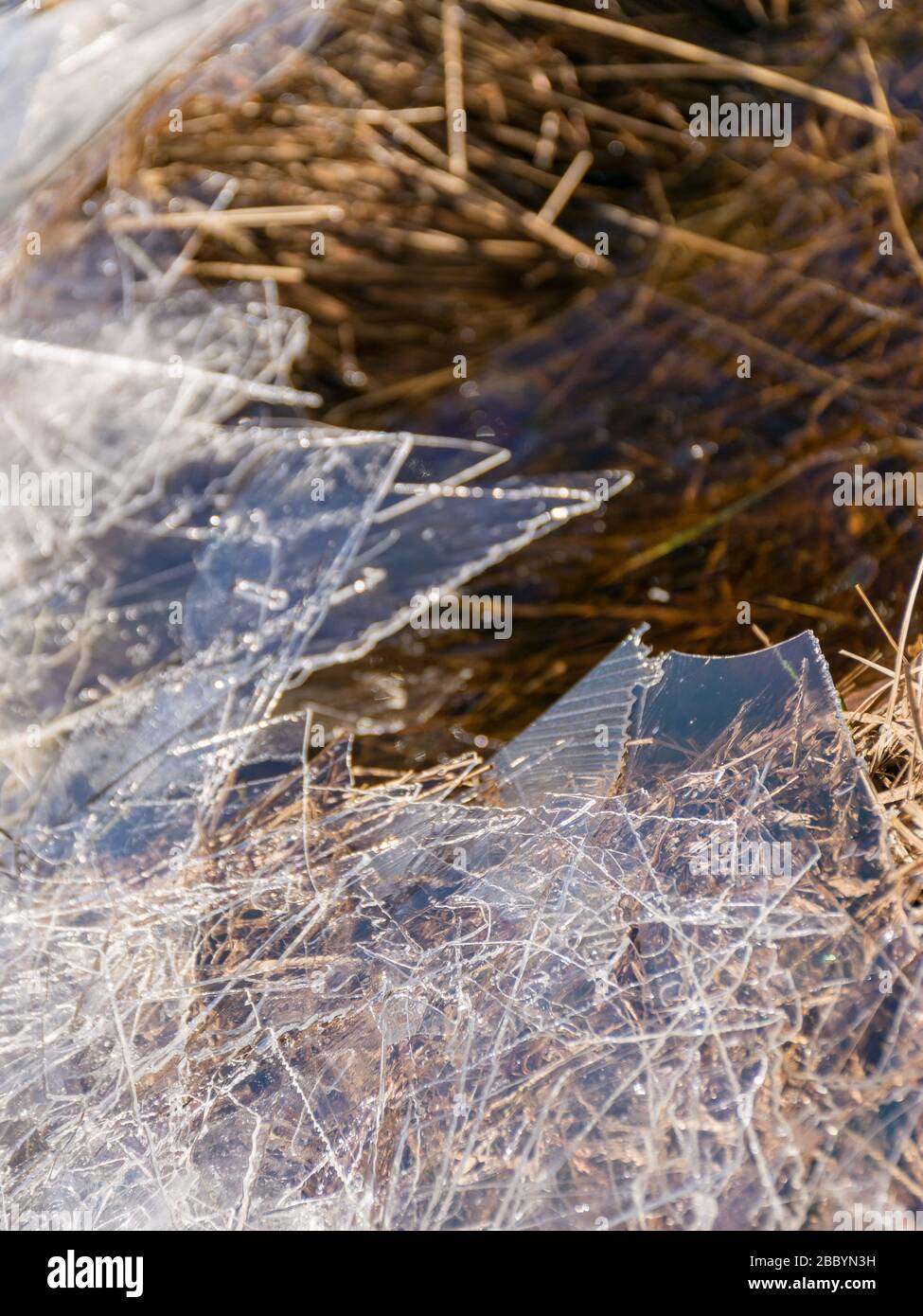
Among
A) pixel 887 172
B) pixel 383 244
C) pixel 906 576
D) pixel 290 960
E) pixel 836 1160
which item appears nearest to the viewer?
pixel 836 1160

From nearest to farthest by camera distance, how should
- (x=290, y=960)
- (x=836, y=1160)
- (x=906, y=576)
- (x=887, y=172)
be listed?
(x=836, y=1160) < (x=290, y=960) < (x=906, y=576) < (x=887, y=172)

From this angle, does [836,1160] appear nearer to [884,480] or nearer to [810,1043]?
[810,1043]

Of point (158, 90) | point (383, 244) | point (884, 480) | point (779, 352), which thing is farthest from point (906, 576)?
point (158, 90)

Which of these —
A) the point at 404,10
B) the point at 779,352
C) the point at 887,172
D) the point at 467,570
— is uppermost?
the point at 404,10

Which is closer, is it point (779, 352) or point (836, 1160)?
point (836, 1160)

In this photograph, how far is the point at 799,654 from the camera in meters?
0.42

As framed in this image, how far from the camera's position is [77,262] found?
79cm

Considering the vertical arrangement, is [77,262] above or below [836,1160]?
above

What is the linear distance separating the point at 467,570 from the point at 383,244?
1.07 ft

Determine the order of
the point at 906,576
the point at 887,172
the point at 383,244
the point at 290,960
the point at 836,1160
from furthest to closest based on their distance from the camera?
1. the point at 383,244
2. the point at 887,172
3. the point at 906,576
4. the point at 290,960
5. the point at 836,1160

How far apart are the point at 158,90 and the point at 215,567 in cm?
34
